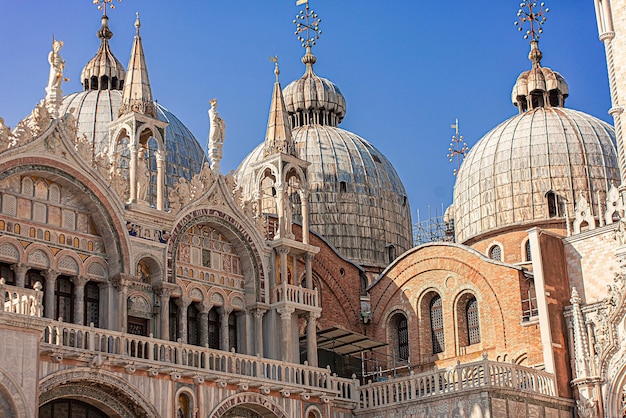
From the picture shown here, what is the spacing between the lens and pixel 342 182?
1598 inches

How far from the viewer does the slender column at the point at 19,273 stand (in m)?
21.6

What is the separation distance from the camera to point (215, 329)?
25469 mm

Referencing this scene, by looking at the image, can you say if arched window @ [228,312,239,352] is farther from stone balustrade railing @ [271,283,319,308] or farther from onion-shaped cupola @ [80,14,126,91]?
onion-shaped cupola @ [80,14,126,91]

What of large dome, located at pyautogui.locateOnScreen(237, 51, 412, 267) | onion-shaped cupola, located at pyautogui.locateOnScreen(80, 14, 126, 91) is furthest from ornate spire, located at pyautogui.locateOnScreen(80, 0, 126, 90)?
large dome, located at pyautogui.locateOnScreen(237, 51, 412, 267)

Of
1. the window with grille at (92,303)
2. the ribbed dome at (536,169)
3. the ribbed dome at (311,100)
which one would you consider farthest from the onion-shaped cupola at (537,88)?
the window with grille at (92,303)

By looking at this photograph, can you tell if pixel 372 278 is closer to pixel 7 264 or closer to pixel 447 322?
pixel 447 322

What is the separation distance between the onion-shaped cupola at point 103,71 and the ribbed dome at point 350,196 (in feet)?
19.7

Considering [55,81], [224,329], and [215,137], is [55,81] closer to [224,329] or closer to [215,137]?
[215,137]

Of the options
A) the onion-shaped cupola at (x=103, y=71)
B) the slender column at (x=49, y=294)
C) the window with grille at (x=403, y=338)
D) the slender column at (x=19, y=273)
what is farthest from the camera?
the onion-shaped cupola at (x=103, y=71)

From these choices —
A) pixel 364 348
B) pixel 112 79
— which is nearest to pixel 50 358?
pixel 364 348

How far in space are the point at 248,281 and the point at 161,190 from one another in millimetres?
3162

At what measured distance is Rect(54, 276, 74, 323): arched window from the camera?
22406mm

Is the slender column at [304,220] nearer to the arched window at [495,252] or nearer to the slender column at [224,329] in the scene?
the slender column at [224,329]

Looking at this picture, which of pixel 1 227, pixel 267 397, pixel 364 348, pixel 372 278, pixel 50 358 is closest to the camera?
pixel 50 358
